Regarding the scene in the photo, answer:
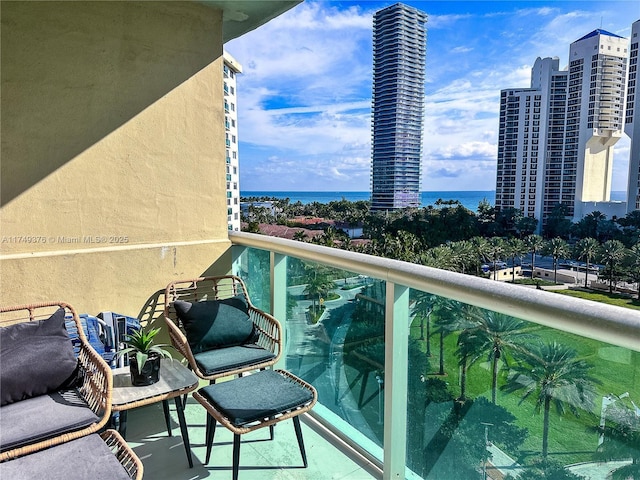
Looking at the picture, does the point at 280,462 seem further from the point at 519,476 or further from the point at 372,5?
the point at 372,5

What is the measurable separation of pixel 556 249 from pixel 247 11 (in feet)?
114

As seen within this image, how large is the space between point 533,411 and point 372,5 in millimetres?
44150

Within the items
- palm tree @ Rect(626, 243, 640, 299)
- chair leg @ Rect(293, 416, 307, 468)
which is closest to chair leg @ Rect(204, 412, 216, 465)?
chair leg @ Rect(293, 416, 307, 468)

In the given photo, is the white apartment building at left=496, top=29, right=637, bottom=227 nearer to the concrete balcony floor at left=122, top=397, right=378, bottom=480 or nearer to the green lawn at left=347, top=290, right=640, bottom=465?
the concrete balcony floor at left=122, top=397, right=378, bottom=480

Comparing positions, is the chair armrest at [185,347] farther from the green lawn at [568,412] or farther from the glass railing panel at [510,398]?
the green lawn at [568,412]

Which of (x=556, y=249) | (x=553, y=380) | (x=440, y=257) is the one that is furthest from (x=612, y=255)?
(x=553, y=380)

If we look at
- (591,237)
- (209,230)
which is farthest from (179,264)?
(591,237)

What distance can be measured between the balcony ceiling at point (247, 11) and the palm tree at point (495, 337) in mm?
2681

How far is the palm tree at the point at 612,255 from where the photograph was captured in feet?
90.9

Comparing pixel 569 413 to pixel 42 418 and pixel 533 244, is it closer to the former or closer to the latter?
pixel 42 418

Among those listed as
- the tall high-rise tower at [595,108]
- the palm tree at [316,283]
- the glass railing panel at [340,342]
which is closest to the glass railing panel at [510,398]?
the glass railing panel at [340,342]

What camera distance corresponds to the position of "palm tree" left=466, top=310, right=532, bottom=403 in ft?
4.91

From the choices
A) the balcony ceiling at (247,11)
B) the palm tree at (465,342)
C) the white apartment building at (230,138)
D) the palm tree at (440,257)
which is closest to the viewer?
the palm tree at (465,342)

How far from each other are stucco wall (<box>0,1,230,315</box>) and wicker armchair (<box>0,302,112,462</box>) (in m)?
0.84
